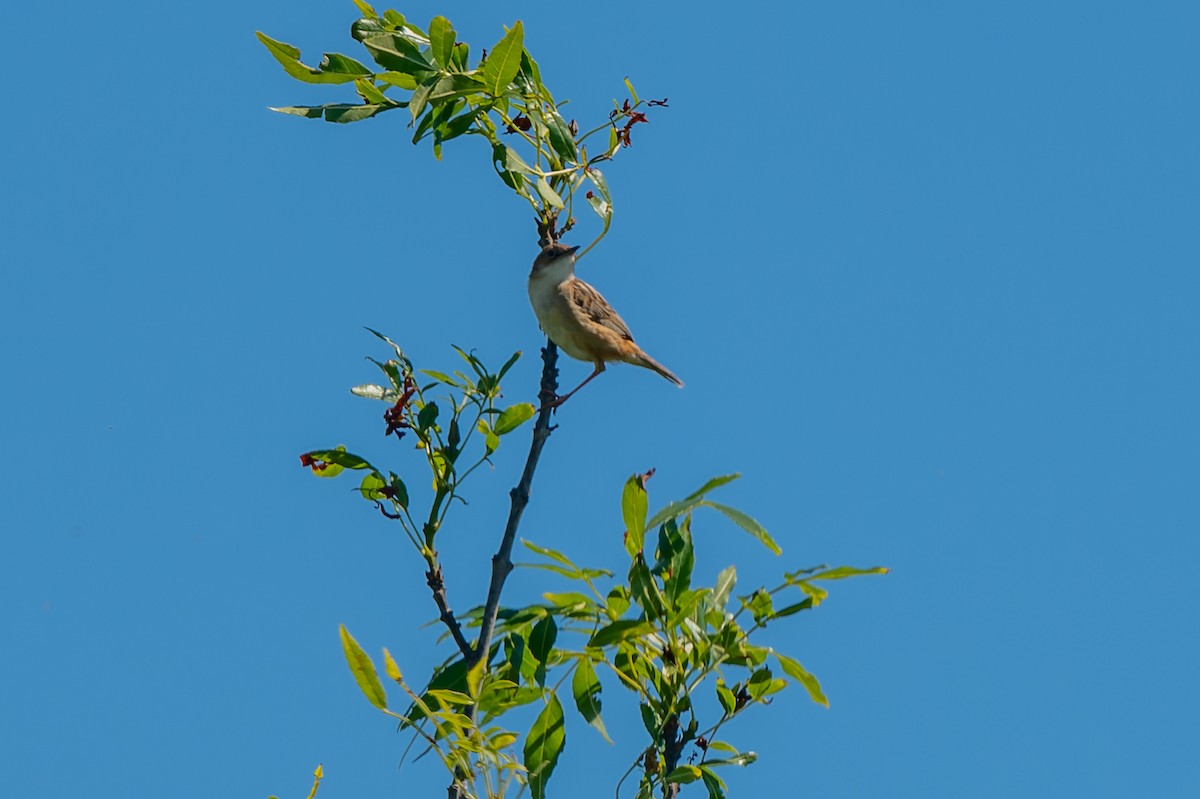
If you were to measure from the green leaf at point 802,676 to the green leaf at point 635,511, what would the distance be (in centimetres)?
40

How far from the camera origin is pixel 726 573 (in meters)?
3.67

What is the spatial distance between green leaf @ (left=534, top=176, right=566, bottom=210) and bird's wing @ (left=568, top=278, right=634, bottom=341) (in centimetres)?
381

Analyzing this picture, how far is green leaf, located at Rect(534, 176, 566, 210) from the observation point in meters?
3.73

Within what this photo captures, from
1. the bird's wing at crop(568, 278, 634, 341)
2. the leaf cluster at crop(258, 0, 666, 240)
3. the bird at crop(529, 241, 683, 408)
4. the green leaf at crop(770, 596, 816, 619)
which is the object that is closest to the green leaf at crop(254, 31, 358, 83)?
the leaf cluster at crop(258, 0, 666, 240)

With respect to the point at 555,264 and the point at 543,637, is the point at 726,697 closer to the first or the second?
the point at 543,637

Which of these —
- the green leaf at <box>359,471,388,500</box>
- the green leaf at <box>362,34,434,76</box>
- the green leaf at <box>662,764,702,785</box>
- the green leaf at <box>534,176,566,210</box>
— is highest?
the green leaf at <box>362,34,434,76</box>

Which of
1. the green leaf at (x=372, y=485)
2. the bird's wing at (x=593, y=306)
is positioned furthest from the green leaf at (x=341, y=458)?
the bird's wing at (x=593, y=306)

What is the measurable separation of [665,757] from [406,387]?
1.09 meters

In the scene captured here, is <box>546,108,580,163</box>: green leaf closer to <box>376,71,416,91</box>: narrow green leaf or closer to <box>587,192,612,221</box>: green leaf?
<box>587,192,612,221</box>: green leaf

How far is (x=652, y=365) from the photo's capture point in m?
8.42

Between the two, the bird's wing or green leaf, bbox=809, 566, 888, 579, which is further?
the bird's wing

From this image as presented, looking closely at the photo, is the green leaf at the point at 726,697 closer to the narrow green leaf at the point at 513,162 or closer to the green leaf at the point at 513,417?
the green leaf at the point at 513,417

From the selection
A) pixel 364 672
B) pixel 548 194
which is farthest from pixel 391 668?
pixel 548 194

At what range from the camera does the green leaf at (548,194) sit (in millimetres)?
3729
